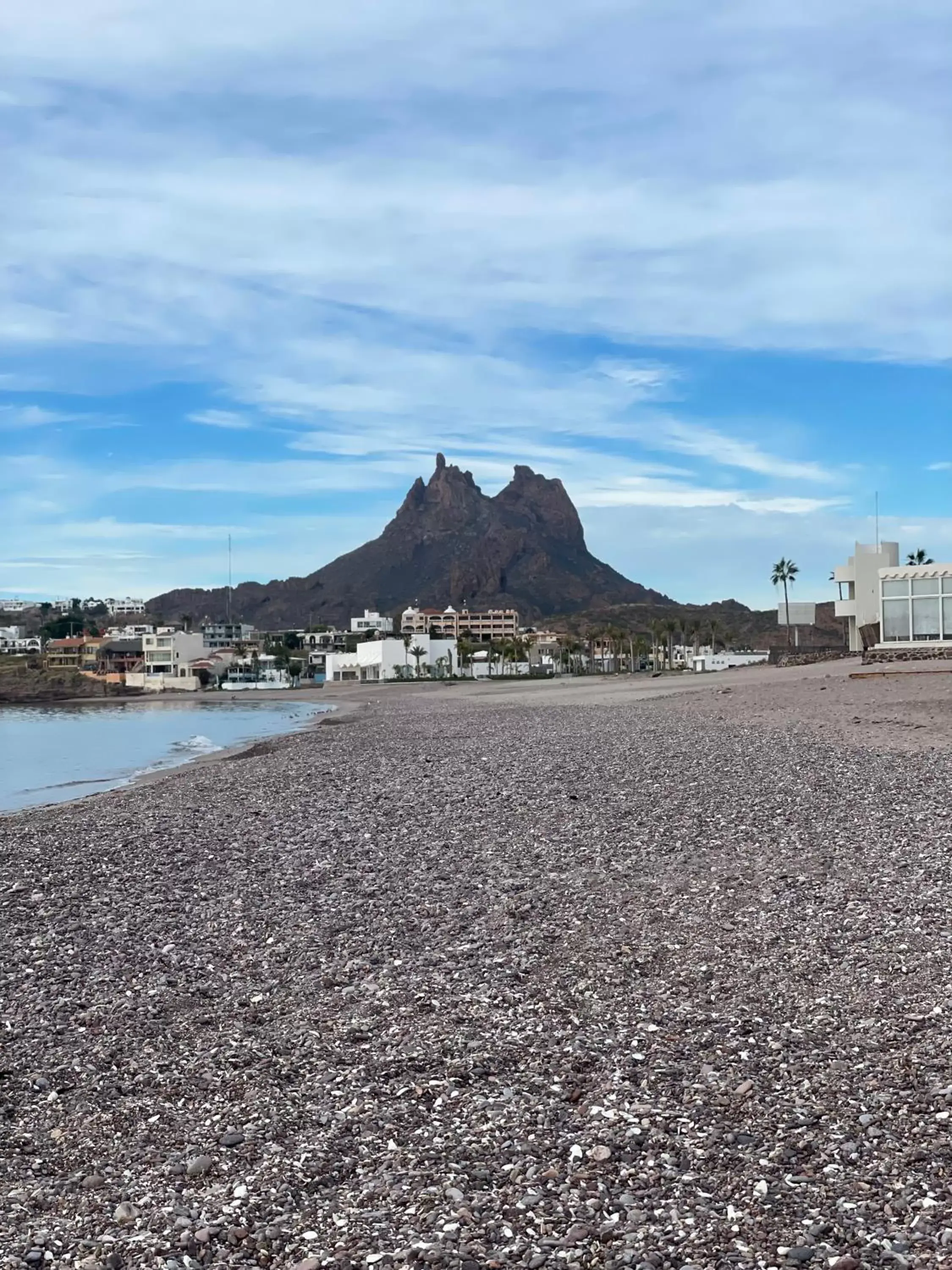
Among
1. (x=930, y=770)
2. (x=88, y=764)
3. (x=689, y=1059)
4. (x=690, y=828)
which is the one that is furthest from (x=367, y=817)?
(x=88, y=764)

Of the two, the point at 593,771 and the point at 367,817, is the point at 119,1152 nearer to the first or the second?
the point at 367,817

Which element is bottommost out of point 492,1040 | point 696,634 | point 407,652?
point 492,1040

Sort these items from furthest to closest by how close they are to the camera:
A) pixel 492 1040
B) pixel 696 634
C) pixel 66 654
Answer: pixel 66 654 → pixel 696 634 → pixel 492 1040

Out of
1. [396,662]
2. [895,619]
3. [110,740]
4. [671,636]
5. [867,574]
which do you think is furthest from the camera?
[396,662]

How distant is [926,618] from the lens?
180 ft

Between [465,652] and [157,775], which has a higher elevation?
[465,652]

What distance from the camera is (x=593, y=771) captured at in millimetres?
19484

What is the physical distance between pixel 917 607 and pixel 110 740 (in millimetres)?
38964

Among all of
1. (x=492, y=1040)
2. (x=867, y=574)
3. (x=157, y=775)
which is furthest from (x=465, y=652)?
(x=492, y=1040)

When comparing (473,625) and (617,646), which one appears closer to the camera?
(617,646)

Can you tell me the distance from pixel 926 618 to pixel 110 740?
128ft

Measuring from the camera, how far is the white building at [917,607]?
2131 inches

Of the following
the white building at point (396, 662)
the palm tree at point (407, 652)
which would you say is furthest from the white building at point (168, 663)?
the palm tree at point (407, 652)

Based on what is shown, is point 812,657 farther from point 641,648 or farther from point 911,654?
point 641,648
